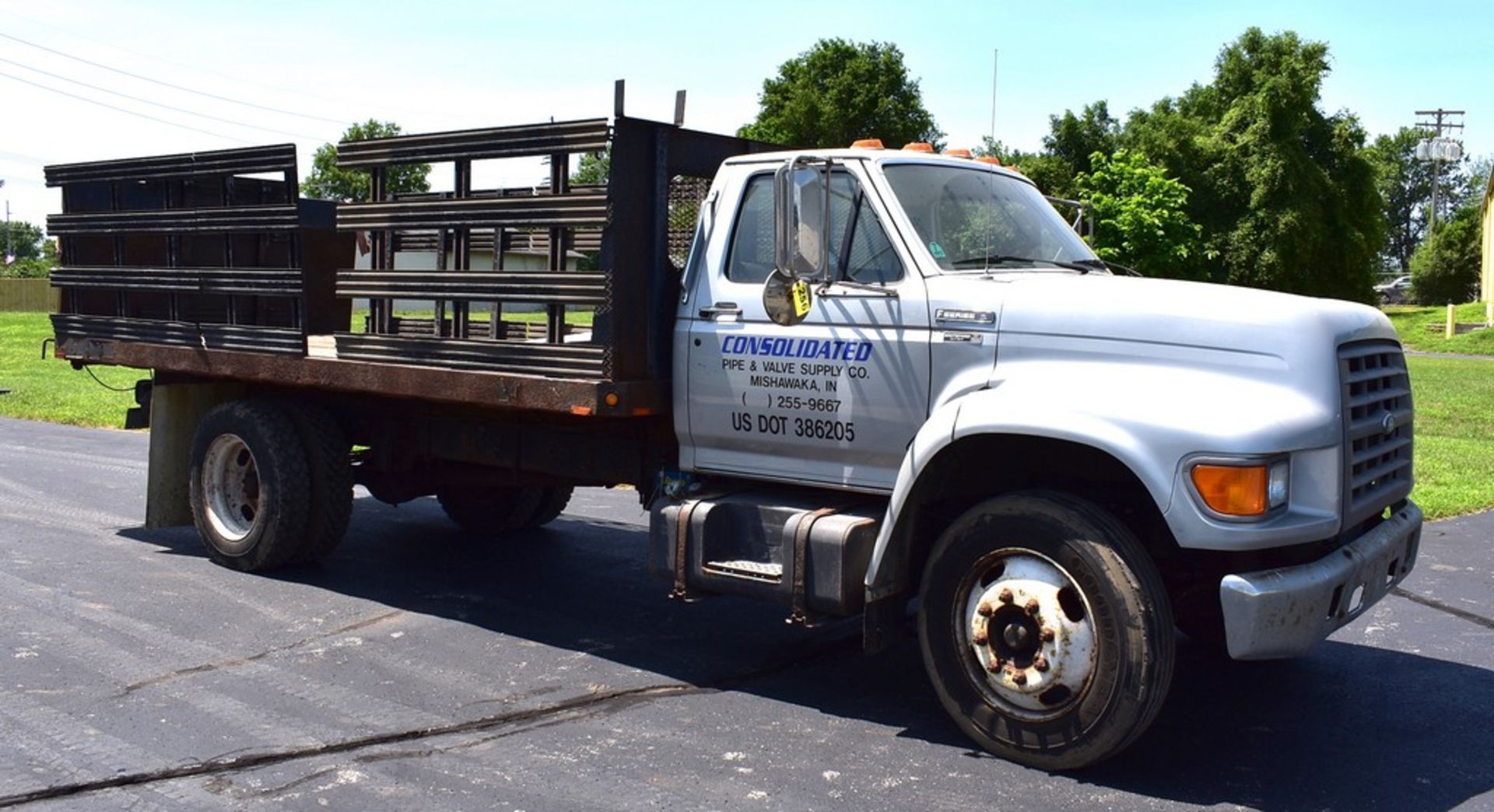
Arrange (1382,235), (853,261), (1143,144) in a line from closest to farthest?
1. (853,261)
2. (1143,144)
3. (1382,235)

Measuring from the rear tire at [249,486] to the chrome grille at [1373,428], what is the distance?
5.62 m

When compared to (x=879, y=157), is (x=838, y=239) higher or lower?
lower

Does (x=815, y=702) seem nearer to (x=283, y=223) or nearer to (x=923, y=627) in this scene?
(x=923, y=627)

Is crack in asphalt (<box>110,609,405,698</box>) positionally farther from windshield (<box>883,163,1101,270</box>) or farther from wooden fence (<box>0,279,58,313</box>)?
wooden fence (<box>0,279,58,313</box>)

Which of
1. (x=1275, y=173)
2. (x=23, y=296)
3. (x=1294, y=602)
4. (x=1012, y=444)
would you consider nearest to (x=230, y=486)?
(x=1012, y=444)

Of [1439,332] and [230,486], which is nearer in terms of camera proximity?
[230,486]

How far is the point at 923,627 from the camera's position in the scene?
18.0 feet

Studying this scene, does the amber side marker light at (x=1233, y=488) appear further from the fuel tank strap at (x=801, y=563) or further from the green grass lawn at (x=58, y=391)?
the green grass lawn at (x=58, y=391)

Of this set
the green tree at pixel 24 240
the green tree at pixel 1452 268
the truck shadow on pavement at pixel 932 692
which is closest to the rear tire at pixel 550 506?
the truck shadow on pavement at pixel 932 692

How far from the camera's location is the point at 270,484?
26.7ft

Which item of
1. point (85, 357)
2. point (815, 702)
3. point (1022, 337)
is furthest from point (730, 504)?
point (85, 357)

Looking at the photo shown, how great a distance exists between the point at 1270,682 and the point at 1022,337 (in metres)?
2.19

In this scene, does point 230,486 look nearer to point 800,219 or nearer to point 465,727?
point 465,727

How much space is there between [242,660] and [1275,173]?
178 ft
